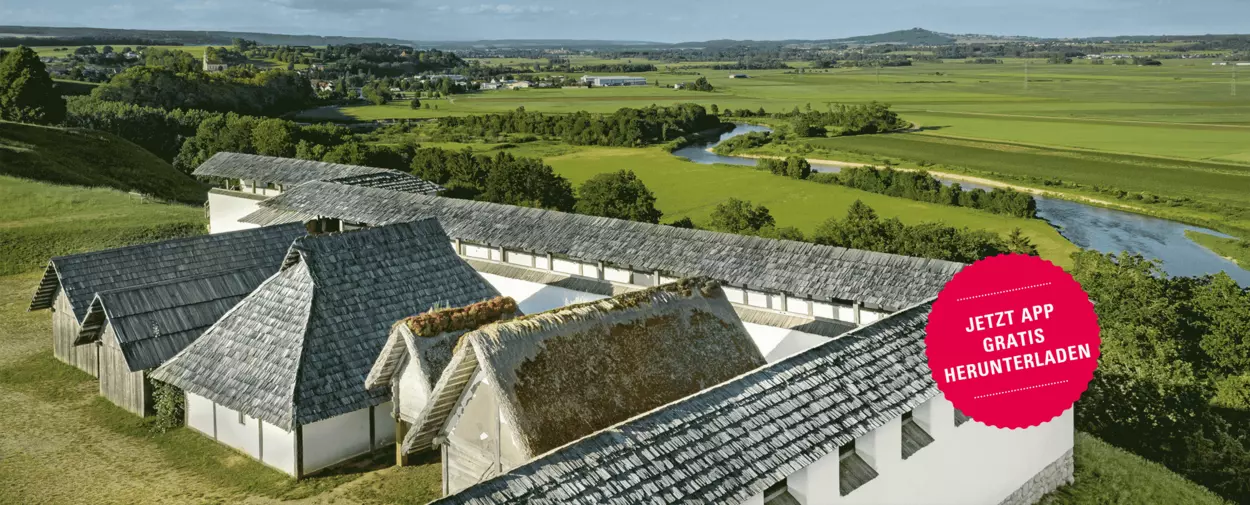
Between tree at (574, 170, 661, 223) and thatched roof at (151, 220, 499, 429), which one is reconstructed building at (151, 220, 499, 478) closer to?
thatched roof at (151, 220, 499, 429)

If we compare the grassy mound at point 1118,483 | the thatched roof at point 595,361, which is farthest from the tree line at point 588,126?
the thatched roof at point 595,361

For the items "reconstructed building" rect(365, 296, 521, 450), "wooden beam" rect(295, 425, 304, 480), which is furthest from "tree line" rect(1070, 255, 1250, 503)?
"wooden beam" rect(295, 425, 304, 480)

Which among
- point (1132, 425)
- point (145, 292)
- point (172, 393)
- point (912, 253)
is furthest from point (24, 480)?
point (912, 253)

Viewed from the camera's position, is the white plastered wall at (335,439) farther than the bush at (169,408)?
No

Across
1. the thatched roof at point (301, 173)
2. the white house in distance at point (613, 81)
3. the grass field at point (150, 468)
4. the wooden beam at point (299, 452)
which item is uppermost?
the white house in distance at point (613, 81)

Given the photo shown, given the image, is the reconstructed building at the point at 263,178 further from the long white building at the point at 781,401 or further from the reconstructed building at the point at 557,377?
the reconstructed building at the point at 557,377

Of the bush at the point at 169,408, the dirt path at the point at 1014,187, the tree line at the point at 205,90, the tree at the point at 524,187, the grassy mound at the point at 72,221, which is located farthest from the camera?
the tree line at the point at 205,90

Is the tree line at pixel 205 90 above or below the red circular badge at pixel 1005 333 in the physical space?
above
